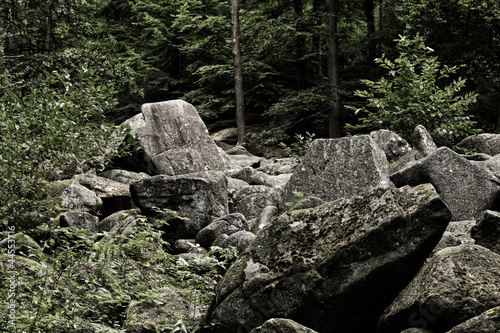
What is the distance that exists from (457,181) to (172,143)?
27.1ft

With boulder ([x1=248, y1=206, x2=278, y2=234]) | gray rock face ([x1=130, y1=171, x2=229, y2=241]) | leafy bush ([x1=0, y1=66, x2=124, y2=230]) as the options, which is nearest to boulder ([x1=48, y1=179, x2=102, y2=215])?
gray rock face ([x1=130, y1=171, x2=229, y2=241])

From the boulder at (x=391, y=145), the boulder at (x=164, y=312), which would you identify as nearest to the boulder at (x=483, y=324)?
the boulder at (x=164, y=312)

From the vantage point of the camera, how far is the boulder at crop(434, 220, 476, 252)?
4.80 metres

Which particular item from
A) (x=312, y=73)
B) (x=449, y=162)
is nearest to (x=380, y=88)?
(x=449, y=162)

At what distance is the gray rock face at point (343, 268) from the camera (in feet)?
13.1

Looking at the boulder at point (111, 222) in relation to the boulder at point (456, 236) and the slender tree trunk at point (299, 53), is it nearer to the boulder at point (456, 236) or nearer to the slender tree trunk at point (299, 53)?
the boulder at point (456, 236)

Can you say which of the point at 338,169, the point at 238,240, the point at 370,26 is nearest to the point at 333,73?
the point at 370,26

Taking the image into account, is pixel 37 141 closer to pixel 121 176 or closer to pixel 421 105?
pixel 121 176

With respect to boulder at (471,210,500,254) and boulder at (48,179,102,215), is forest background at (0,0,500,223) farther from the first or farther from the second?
boulder at (471,210,500,254)

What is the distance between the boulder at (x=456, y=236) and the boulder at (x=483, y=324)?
1.71m

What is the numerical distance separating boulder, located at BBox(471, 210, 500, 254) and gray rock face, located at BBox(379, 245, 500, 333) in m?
0.68

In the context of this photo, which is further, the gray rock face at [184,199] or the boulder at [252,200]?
the boulder at [252,200]

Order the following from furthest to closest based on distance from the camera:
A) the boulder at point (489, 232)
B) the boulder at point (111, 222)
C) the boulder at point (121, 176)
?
the boulder at point (121, 176) < the boulder at point (111, 222) < the boulder at point (489, 232)

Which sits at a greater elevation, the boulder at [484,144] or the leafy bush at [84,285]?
the leafy bush at [84,285]
